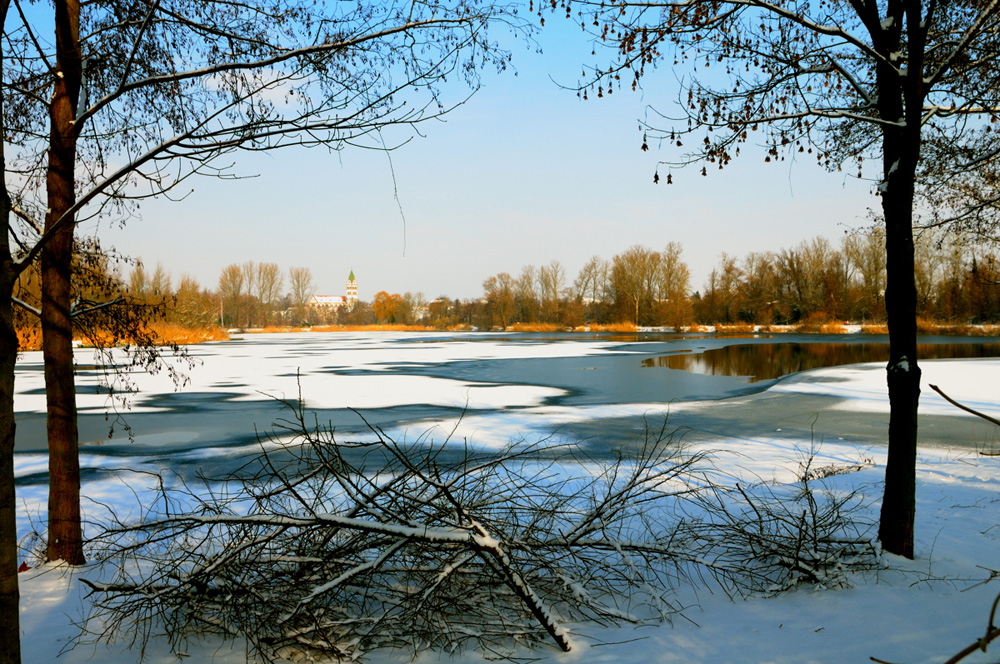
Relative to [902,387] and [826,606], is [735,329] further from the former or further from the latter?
[826,606]

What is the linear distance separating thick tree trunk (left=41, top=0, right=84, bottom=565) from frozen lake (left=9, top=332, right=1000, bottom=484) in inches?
51.1

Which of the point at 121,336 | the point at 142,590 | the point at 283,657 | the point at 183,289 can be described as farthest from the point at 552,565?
the point at 183,289

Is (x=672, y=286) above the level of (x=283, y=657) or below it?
above

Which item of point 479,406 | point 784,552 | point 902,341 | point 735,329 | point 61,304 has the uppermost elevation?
point 61,304

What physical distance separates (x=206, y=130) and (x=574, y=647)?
11.2 ft

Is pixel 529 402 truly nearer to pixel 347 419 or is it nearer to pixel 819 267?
pixel 347 419

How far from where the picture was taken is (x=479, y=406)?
13867 millimetres

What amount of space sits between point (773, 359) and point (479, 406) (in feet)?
61.4

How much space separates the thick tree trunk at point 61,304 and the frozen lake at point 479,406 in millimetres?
1297

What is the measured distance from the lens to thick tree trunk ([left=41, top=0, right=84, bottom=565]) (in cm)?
430

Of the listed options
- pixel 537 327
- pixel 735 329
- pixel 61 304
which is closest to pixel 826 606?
pixel 61 304

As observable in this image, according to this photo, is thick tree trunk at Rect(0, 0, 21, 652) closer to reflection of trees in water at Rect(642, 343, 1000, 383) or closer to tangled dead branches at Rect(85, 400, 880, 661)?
tangled dead branches at Rect(85, 400, 880, 661)

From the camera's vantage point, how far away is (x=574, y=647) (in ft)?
10.8

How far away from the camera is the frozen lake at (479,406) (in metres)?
9.98
